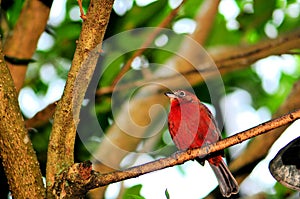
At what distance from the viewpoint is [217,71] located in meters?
4.49

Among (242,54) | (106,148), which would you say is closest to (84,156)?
(106,148)

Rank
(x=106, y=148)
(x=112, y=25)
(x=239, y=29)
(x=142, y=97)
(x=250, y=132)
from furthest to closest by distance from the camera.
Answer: (x=239, y=29), (x=112, y=25), (x=142, y=97), (x=106, y=148), (x=250, y=132)

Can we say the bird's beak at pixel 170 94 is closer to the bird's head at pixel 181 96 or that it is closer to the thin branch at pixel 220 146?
the bird's head at pixel 181 96

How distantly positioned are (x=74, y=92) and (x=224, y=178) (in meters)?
1.69

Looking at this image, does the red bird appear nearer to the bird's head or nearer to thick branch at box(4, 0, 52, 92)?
the bird's head

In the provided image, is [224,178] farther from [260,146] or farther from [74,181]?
[74,181]

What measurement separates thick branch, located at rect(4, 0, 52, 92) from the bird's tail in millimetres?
1588

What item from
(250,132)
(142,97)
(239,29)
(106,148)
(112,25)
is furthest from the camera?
(239,29)

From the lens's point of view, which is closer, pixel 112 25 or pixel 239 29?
pixel 112 25

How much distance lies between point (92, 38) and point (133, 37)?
197 cm

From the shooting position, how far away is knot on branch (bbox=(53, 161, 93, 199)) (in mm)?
2916

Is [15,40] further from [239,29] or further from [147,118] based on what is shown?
[239,29]

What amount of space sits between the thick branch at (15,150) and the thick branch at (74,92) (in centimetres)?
9

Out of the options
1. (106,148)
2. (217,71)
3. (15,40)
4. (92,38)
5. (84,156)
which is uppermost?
(92,38)
